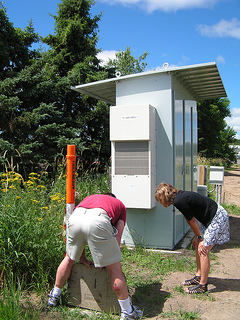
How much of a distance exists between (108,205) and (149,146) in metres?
2.20

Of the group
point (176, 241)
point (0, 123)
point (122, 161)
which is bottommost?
point (176, 241)

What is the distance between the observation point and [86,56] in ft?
43.7

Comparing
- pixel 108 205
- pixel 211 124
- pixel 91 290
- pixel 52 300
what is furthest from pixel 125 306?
pixel 211 124

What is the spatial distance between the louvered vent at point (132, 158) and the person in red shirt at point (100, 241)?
2082mm

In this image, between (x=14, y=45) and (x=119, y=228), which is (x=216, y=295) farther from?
(x=14, y=45)

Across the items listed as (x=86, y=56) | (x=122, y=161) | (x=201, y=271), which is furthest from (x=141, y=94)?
(x=86, y=56)

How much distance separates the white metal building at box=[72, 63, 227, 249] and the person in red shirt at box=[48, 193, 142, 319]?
6.85 feet

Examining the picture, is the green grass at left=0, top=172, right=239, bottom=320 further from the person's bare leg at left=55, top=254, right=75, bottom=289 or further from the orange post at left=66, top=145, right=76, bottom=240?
the orange post at left=66, top=145, right=76, bottom=240

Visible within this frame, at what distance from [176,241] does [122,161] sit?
6.09 feet

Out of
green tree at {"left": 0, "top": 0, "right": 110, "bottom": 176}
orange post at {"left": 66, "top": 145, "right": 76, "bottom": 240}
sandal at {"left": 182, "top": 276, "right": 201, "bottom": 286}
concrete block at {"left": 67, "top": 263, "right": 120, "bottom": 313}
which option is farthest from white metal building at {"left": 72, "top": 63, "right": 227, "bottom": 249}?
green tree at {"left": 0, "top": 0, "right": 110, "bottom": 176}

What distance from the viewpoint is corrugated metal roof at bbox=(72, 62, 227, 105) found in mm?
5304

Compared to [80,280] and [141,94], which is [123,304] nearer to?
[80,280]

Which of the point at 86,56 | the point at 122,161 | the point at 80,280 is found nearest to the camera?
the point at 80,280

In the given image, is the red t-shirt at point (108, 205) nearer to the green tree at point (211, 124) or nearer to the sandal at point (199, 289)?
the sandal at point (199, 289)
